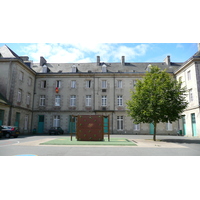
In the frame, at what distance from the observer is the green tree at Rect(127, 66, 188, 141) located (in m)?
15.2

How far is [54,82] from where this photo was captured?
99.6ft

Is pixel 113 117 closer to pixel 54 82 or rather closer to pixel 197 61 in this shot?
pixel 54 82

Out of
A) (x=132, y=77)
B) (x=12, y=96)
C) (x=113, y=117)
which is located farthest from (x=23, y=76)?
(x=132, y=77)

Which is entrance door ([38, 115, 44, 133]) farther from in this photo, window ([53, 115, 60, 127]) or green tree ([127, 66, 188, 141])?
green tree ([127, 66, 188, 141])

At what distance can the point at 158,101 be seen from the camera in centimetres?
1506

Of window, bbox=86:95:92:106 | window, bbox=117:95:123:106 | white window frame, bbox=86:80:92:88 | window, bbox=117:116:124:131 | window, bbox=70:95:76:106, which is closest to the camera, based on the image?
window, bbox=117:116:124:131

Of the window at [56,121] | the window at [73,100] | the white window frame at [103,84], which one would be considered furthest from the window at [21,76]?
the white window frame at [103,84]

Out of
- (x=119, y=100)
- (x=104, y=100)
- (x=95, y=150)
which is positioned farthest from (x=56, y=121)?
(x=95, y=150)

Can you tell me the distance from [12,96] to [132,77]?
60.7ft

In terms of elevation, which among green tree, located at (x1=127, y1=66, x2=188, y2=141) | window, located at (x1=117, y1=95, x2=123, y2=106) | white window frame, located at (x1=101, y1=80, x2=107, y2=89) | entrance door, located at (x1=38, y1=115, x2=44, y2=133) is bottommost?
entrance door, located at (x1=38, y1=115, x2=44, y2=133)

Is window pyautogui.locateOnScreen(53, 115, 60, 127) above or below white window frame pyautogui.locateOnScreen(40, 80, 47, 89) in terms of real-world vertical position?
below

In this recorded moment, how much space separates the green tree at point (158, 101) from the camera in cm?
1516

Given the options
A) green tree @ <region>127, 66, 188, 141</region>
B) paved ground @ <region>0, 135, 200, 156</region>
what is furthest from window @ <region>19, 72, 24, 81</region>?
green tree @ <region>127, 66, 188, 141</region>

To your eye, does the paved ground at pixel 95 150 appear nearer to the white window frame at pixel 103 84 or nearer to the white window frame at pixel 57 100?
the white window frame at pixel 57 100
